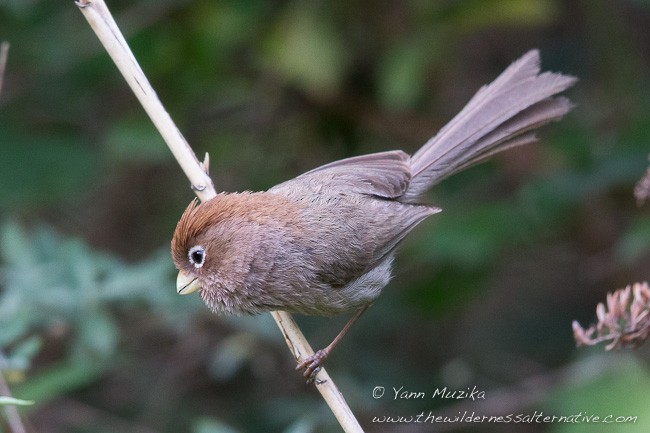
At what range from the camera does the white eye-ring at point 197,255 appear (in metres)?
3.46

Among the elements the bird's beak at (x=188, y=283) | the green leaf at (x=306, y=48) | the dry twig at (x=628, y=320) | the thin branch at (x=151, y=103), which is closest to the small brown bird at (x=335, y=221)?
the bird's beak at (x=188, y=283)

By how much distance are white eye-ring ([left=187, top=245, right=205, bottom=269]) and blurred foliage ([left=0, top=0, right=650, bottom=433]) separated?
0.72m

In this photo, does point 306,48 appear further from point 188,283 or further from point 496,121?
point 188,283

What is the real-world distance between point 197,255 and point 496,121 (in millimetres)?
1520

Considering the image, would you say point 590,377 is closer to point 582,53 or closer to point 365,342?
point 365,342

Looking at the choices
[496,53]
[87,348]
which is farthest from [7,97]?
[496,53]

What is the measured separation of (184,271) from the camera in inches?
140

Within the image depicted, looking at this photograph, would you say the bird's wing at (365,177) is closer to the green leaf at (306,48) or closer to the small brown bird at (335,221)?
the small brown bird at (335,221)

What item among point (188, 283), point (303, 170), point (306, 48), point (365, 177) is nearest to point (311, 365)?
point (188, 283)

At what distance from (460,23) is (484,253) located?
1292 mm

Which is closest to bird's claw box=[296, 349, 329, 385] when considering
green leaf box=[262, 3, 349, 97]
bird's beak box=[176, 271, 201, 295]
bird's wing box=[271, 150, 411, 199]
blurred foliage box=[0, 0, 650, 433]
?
bird's beak box=[176, 271, 201, 295]

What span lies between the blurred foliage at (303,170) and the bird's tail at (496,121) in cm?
61

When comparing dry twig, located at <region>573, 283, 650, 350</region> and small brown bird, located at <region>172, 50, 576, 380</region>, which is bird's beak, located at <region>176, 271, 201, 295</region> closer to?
small brown bird, located at <region>172, 50, 576, 380</region>

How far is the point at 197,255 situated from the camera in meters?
3.49
